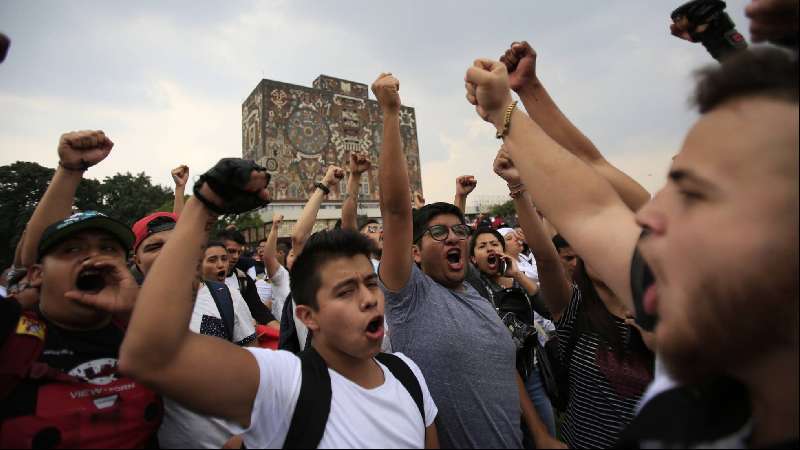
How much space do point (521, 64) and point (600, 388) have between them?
1.63 meters

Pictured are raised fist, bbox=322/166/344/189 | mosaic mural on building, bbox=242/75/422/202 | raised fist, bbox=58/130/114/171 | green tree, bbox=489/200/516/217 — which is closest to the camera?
raised fist, bbox=58/130/114/171

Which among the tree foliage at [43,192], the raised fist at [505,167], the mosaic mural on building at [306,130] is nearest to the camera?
the raised fist at [505,167]

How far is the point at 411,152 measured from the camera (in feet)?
119

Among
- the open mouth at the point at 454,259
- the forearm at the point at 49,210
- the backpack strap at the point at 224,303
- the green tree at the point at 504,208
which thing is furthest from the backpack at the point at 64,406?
the green tree at the point at 504,208

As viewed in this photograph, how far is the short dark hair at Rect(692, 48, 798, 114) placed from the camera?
31.8 inches

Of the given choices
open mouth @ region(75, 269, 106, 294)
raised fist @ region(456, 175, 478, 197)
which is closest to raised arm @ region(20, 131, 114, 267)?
open mouth @ region(75, 269, 106, 294)

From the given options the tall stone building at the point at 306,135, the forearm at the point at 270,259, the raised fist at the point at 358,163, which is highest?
the tall stone building at the point at 306,135

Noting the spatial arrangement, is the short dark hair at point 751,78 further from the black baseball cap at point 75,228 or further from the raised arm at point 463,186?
the raised arm at point 463,186

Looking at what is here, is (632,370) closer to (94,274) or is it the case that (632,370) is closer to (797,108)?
(797,108)

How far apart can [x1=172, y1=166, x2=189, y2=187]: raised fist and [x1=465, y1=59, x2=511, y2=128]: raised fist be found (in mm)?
2803

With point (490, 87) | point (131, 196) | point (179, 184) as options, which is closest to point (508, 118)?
point (490, 87)

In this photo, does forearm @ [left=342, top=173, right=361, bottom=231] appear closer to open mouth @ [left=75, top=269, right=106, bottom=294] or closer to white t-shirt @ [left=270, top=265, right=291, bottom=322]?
white t-shirt @ [left=270, top=265, right=291, bottom=322]

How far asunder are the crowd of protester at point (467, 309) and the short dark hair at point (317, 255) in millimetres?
12

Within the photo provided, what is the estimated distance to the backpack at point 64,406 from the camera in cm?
125
